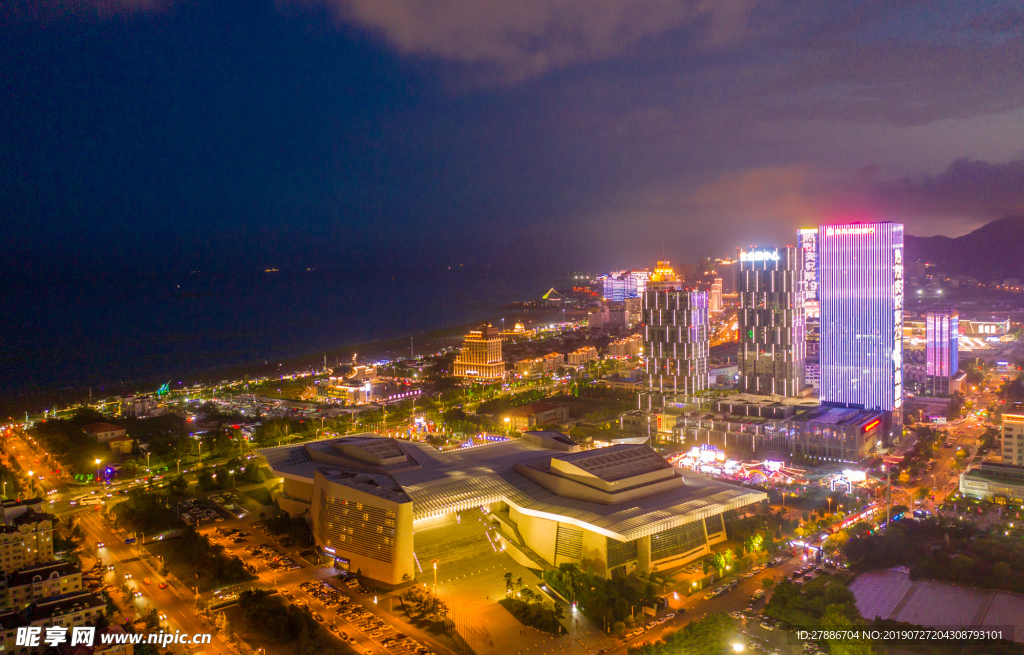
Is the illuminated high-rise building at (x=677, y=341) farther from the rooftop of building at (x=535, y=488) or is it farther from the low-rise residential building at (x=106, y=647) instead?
the low-rise residential building at (x=106, y=647)

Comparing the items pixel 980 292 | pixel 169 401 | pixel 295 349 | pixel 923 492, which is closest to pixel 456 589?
pixel 923 492

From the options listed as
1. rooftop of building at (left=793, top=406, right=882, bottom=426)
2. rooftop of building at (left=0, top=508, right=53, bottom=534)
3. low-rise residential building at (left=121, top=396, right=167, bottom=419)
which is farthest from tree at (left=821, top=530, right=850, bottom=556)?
low-rise residential building at (left=121, top=396, right=167, bottom=419)

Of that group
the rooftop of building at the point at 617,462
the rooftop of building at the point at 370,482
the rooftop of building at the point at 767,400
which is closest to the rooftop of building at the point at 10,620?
the rooftop of building at the point at 370,482

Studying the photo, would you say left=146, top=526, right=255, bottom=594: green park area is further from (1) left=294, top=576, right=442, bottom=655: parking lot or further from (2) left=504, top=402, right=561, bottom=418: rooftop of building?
(2) left=504, top=402, right=561, bottom=418: rooftop of building

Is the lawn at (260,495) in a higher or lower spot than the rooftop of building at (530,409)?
lower

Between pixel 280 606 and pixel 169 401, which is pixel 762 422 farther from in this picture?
pixel 169 401

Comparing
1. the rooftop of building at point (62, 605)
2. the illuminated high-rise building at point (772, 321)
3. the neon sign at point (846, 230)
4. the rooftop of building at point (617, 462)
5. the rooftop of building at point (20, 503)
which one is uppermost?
the neon sign at point (846, 230)
